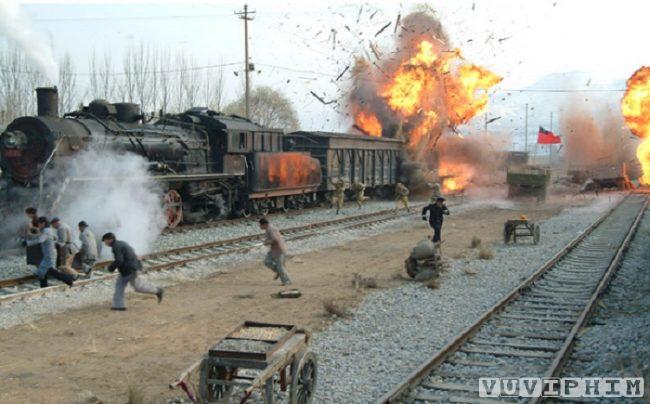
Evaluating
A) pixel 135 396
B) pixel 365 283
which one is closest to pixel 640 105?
pixel 365 283

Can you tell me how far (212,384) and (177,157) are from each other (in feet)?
49.2

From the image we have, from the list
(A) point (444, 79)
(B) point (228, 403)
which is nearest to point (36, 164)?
(B) point (228, 403)

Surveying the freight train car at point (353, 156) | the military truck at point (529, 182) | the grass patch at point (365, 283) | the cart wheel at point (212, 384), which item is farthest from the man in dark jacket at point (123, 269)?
the military truck at point (529, 182)

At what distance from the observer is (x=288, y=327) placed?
6871mm

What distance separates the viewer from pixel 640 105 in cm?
4125

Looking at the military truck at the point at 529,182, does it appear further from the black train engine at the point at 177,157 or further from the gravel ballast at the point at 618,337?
the gravel ballast at the point at 618,337

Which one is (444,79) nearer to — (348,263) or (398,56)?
(398,56)

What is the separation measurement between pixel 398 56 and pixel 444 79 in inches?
164

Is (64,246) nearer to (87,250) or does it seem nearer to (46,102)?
(87,250)

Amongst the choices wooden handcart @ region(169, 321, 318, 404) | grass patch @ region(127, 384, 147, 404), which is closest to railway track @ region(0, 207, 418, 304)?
grass patch @ region(127, 384, 147, 404)

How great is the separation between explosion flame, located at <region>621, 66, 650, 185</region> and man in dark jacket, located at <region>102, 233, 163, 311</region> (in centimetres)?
3796

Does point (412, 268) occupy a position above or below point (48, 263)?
below

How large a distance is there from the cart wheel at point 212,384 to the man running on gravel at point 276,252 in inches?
245

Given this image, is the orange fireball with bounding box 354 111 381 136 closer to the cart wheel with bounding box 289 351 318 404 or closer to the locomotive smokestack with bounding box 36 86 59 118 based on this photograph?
the locomotive smokestack with bounding box 36 86 59 118
